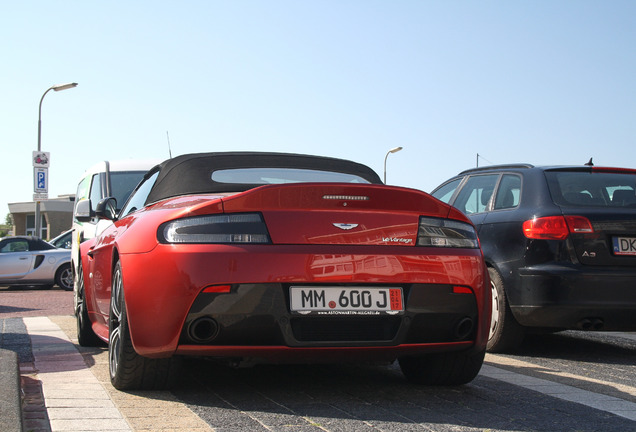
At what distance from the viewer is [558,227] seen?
258 inches

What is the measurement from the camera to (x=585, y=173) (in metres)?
7.04

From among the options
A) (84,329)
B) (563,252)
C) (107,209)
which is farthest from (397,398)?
(84,329)

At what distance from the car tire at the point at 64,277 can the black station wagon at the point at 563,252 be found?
47.4ft

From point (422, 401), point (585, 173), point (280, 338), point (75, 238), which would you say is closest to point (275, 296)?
point (280, 338)

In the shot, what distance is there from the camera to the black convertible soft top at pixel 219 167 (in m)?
5.20

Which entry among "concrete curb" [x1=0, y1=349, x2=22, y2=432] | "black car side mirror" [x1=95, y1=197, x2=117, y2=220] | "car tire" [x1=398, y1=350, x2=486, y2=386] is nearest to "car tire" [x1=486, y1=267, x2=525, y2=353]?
"car tire" [x1=398, y1=350, x2=486, y2=386]

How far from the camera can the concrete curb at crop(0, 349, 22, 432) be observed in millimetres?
3414

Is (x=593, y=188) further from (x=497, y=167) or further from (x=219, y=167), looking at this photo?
(x=219, y=167)

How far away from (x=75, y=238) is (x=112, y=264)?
303 inches

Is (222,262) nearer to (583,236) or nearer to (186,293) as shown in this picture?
(186,293)

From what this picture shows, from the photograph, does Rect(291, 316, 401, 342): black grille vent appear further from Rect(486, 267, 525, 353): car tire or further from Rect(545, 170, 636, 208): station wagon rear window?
Rect(545, 170, 636, 208): station wagon rear window

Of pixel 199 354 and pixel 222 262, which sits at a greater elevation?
pixel 222 262

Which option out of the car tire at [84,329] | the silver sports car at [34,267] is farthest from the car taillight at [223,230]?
the silver sports car at [34,267]

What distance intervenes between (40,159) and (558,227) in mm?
24112
